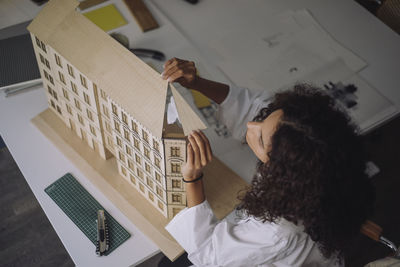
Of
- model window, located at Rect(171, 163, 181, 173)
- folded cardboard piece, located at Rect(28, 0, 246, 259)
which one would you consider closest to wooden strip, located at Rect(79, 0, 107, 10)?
folded cardboard piece, located at Rect(28, 0, 246, 259)

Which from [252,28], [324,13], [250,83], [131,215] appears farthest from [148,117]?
[324,13]

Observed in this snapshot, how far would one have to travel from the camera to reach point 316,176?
868mm

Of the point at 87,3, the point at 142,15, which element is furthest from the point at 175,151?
the point at 87,3

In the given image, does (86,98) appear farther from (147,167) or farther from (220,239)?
(220,239)

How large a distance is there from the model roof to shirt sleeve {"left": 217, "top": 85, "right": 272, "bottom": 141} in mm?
428

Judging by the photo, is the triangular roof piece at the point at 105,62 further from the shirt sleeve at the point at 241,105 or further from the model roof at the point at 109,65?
the shirt sleeve at the point at 241,105

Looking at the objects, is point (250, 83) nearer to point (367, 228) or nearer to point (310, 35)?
point (310, 35)

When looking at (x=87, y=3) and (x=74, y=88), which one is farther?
(x=87, y=3)

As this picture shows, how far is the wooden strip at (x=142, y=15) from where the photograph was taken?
5.15 feet

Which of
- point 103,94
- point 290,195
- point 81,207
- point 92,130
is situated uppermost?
point 290,195

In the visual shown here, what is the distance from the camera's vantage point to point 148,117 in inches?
35.1

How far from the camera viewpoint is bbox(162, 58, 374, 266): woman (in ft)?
2.86

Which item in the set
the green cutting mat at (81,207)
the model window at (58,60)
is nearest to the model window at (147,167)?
the green cutting mat at (81,207)

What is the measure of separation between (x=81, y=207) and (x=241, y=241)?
0.47 meters
